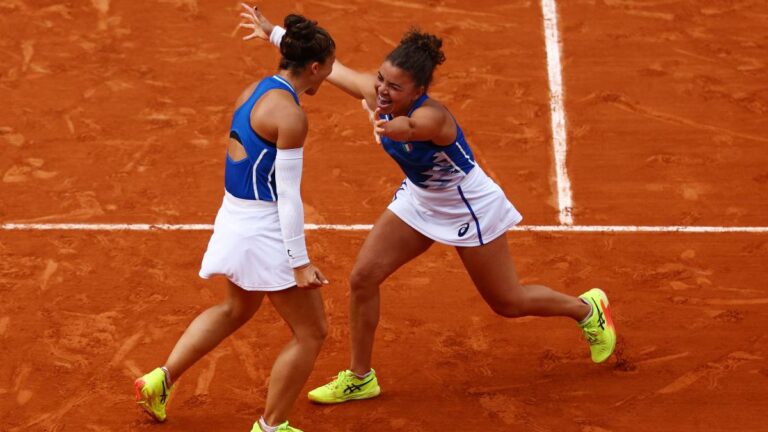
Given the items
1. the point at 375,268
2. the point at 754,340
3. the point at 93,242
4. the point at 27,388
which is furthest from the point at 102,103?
the point at 754,340

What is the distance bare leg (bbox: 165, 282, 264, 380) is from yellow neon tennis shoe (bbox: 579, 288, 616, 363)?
2.08m

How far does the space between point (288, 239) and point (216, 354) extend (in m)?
1.84

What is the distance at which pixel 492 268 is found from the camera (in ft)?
22.3

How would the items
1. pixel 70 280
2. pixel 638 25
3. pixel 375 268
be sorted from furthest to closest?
pixel 638 25 < pixel 70 280 < pixel 375 268

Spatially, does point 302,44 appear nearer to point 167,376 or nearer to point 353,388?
point 167,376

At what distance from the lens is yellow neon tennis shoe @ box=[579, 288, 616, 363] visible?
24.2 ft

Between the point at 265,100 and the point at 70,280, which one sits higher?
the point at 265,100

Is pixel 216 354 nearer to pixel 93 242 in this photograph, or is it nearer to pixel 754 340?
pixel 93 242

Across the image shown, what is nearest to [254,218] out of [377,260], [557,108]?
[377,260]

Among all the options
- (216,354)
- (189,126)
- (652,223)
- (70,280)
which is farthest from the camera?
(189,126)

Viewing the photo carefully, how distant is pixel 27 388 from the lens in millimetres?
7203

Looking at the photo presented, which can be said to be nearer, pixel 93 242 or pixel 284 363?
pixel 284 363

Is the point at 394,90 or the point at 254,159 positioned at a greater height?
the point at 394,90

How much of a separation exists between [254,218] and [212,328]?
82 centimetres
